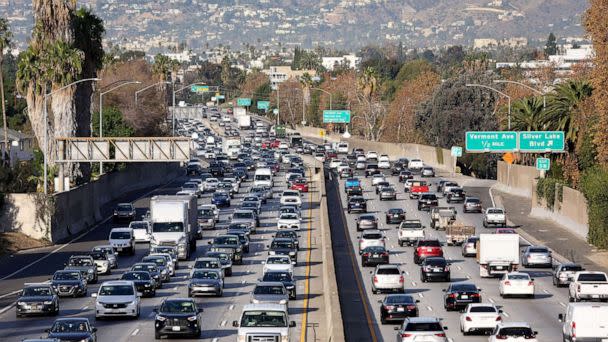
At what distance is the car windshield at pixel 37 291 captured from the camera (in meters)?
47.9

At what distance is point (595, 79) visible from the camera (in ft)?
261

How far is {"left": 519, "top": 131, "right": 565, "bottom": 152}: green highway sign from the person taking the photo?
321 ft

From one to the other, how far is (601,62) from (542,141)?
64.3 ft

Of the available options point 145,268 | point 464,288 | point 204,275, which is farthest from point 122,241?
point 464,288

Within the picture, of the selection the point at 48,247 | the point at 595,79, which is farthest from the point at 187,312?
the point at 595,79

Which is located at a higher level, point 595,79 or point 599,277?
point 595,79

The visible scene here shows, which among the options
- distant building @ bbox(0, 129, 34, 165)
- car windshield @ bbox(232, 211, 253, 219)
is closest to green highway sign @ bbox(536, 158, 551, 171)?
car windshield @ bbox(232, 211, 253, 219)

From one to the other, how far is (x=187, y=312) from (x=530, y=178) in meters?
70.9

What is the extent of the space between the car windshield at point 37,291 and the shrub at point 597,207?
36.1 metres

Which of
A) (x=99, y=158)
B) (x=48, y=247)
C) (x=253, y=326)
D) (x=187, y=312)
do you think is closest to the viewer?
(x=253, y=326)

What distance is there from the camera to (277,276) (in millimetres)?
53000

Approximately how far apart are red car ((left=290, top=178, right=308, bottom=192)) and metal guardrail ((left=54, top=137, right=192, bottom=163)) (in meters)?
20.2

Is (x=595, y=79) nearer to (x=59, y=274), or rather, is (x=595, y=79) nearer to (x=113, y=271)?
(x=113, y=271)

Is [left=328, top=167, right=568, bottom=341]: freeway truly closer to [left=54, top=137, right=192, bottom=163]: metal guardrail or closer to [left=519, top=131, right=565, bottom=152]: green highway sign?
[left=519, top=131, right=565, bottom=152]: green highway sign
